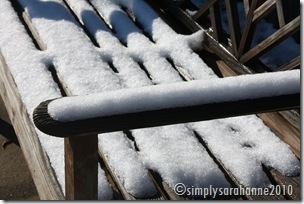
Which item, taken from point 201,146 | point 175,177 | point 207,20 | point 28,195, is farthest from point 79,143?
point 207,20

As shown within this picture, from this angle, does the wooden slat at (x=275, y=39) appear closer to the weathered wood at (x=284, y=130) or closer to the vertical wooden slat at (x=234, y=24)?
the vertical wooden slat at (x=234, y=24)

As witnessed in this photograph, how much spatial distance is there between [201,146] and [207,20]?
1.26 metres

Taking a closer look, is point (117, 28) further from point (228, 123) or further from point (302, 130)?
point (302, 130)

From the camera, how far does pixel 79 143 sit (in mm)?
1774

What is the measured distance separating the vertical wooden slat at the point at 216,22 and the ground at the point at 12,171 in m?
1.46

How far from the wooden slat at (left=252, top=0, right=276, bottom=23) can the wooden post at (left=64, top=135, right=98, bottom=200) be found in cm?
144

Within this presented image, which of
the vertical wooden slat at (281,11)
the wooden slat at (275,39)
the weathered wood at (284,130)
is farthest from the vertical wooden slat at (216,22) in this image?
the weathered wood at (284,130)

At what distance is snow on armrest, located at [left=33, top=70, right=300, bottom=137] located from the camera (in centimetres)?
157

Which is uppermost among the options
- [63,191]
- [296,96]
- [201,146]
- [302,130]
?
[296,96]

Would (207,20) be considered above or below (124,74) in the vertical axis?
above

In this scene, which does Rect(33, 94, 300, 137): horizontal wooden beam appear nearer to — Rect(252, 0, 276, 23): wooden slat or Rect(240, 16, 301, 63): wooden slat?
Rect(240, 16, 301, 63): wooden slat

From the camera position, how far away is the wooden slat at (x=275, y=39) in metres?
2.76

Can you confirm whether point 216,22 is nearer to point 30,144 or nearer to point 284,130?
point 284,130

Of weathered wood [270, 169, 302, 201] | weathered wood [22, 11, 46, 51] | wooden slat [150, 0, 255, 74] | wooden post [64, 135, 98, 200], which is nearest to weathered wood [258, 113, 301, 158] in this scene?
weathered wood [270, 169, 302, 201]
